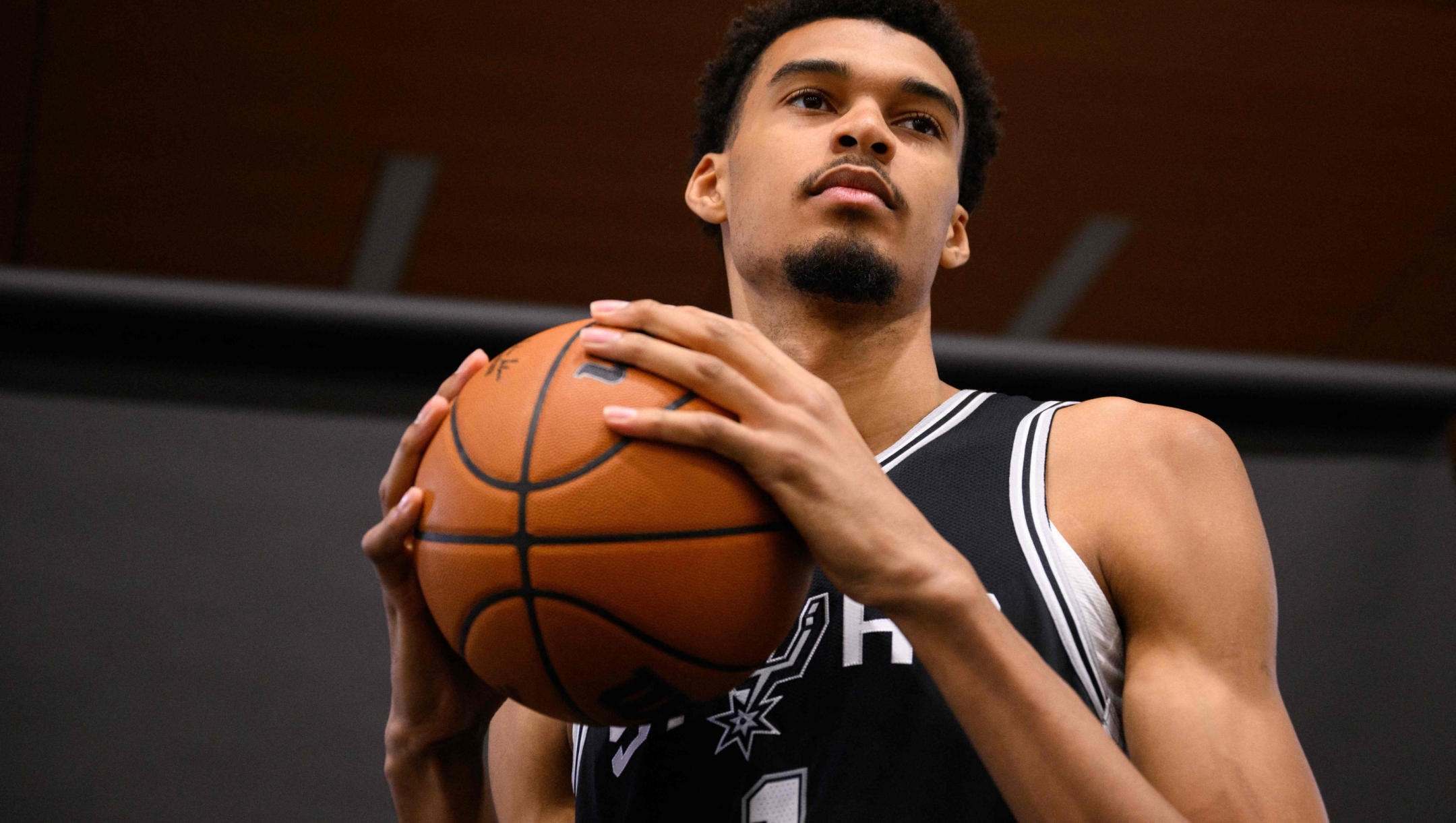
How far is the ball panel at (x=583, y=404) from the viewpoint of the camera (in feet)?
2.93

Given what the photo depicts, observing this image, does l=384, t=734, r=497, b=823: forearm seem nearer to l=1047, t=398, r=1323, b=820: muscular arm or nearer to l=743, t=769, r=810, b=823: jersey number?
l=743, t=769, r=810, b=823: jersey number

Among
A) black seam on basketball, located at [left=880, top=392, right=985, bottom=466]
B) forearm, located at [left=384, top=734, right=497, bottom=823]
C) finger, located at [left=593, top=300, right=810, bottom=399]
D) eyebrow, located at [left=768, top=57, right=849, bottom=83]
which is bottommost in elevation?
forearm, located at [left=384, top=734, right=497, bottom=823]

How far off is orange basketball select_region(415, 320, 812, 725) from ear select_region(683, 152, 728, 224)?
0.70 meters

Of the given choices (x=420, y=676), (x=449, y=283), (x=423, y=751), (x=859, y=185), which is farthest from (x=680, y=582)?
(x=449, y=283)

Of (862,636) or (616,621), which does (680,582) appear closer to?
(616,621)

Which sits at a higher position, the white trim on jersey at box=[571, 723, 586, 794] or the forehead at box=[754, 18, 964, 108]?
the forehead at box=[754, 18, 964, 108]

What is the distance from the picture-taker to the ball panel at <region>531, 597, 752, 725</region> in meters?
0.89

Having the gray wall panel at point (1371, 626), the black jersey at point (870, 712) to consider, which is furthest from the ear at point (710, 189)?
the gray wall panel at point (1371, 626)

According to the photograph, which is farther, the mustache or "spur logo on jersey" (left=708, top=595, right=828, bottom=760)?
the mustache

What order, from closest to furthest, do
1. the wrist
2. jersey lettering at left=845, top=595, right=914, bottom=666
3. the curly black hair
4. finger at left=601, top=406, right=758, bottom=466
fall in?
finger at left=601, top=406, right=758, bottom=466 → jersey lettering at left=845, top=595, right=914, bottom=666 → the wrist → the curly black hair

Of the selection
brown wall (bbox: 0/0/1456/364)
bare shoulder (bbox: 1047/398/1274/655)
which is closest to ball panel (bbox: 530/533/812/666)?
bare shoulder (bbox: 1047/398/1274/655)

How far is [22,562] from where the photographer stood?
6.08 feet

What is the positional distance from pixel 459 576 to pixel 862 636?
38 cm

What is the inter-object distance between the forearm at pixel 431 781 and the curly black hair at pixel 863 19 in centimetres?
92
